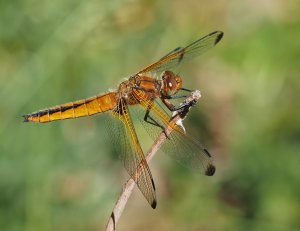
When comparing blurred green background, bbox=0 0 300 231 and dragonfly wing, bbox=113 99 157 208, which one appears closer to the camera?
dragonfly wing, bbox=113 99 157 208

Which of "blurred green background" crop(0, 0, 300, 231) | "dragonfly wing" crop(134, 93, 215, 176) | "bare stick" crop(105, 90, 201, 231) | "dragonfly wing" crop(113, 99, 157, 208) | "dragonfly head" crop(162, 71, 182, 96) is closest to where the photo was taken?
"bare stick" crop(105, 90, 201, 231)

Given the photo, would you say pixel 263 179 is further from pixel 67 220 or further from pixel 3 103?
pixel 3 103

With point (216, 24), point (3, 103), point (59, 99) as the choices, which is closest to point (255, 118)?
point (216, 24)

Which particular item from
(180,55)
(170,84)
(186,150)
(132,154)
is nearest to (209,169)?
(186,150)

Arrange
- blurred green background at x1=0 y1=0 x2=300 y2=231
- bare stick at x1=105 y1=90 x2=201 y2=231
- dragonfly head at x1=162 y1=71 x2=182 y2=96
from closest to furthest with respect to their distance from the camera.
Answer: bare stick at x1=105 y1=90 x2=201 y2=231 < dragonfly head at x1=162 y1=71 x2=182 y2=96 < blurred green background at x1=0 y1=0 x2=300 y2=231

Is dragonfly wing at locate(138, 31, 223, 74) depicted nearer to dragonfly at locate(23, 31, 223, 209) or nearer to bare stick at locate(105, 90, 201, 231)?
dragonfly at locate(23, 31, 223, 209)

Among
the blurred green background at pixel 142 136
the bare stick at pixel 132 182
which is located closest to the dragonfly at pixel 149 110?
the bare stick at pixel 132 182

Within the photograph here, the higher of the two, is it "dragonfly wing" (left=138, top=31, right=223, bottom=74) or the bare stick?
"dragonfly wing" (left=138, top=31, right=223, bottom=74)

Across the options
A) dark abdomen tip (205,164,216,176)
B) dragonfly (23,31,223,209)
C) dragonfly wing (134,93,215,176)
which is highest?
dragonfly (23,31,223,209)

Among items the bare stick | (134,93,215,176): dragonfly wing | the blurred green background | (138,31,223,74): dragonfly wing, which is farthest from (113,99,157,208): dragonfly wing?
the blurred green background
